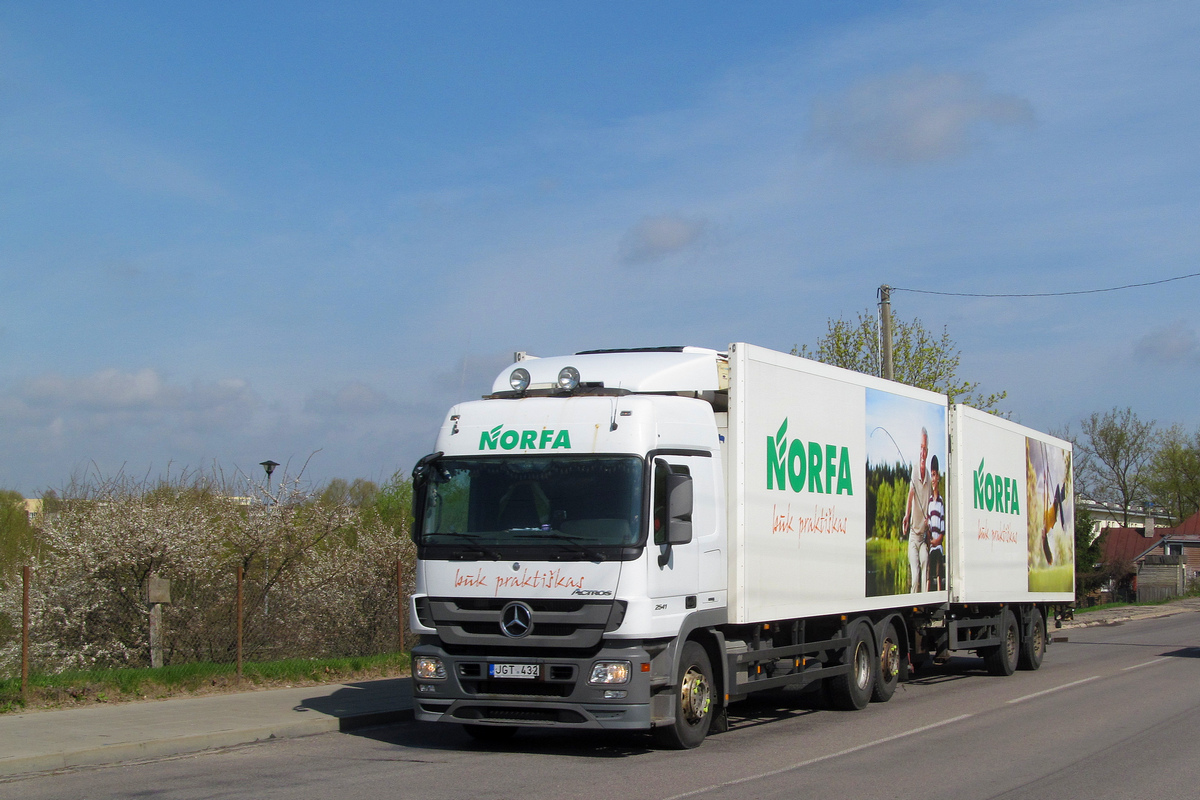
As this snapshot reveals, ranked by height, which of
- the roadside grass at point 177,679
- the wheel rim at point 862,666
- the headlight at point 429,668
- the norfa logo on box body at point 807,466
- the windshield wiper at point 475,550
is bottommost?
the roadside grass at point 177,679

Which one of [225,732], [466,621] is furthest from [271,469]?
[466,621]

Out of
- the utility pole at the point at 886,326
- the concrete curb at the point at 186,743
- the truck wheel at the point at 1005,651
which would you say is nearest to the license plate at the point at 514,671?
the concrete curb at the point at 186,743

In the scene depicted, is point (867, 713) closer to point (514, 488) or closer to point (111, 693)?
point (514, 488)

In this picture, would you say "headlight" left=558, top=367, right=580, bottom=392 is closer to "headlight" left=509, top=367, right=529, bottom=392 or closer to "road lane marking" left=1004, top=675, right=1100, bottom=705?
"headlight" left=509, top=367, right=529, bottom=392

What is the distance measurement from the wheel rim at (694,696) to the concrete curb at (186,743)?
12.1ft

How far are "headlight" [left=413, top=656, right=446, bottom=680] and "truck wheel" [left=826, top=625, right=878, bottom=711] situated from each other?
5.05m

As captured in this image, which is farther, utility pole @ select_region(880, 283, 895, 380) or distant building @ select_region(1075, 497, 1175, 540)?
distant building @ select_region(1075, 497, 1175, 540)

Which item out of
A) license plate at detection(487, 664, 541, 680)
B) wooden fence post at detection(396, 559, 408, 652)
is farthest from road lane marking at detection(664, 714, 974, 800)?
wooden fence post at detection(396, 559, 408, 652)

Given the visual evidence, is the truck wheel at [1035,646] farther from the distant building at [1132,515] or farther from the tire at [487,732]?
the distant building at [1132,515]

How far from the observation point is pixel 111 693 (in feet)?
40.4

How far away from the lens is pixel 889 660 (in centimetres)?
1370

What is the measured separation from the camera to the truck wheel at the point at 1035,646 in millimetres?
18203

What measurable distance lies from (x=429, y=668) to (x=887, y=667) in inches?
256

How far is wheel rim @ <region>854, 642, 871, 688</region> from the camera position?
12844 millimetres
